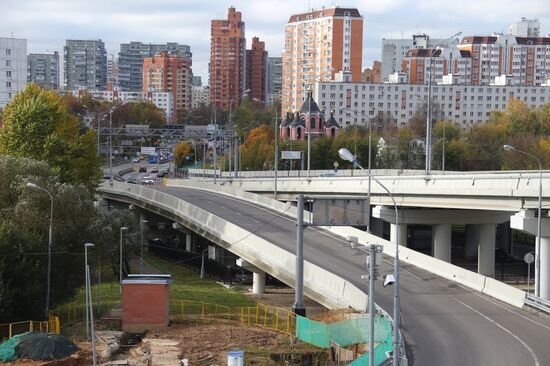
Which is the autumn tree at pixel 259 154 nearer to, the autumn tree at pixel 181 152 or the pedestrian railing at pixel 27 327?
the autumn tree at pixel 181 152

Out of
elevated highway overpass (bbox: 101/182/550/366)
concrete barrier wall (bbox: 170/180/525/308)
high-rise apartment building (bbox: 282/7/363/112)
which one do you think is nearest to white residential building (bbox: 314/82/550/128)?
high-rise apartment building (bbox: 282/7/363/112)

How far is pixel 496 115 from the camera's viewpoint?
442 feet

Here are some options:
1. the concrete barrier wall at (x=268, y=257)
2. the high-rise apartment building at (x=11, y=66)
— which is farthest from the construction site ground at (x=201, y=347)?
the high-rise apartment building at (x=11, y=66)

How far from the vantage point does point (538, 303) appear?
112ft

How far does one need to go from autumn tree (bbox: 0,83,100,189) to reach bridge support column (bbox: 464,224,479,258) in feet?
89.3

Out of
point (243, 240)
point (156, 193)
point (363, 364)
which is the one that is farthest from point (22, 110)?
point (363, 364)

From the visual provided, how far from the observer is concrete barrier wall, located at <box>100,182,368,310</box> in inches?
1432

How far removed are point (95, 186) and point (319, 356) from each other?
127ft

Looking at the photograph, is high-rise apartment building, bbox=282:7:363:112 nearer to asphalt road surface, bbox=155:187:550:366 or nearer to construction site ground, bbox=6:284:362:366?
asphalt road surface, bbox=155:187:550:366

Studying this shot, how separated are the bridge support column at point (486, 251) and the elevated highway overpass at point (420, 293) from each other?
1195 centimetres

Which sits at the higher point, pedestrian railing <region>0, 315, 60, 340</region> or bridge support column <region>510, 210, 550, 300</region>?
bridge support column <region>510, 210, 550, 300</region>

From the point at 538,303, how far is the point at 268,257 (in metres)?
13.9

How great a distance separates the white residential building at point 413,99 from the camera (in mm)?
174625

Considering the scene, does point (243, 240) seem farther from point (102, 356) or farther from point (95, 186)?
point (95, 186)
